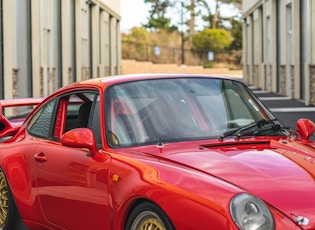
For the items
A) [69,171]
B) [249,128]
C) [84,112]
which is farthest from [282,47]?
[69,171]

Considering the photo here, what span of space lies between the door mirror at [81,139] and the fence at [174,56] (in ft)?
254

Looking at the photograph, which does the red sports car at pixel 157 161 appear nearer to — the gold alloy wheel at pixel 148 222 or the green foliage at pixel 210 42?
the gold alloy wheel at pixel 148 222

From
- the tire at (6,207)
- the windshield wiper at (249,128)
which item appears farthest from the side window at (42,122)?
the windshield wiper at (249,128)

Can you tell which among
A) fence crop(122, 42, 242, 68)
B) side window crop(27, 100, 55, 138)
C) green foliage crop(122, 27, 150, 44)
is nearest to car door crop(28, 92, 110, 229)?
side window crop(27, 100, 55, 138)

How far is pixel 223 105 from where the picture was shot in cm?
573

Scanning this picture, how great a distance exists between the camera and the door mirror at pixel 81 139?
5199mm

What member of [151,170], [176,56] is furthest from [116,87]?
[176,56]

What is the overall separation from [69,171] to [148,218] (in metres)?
1.18

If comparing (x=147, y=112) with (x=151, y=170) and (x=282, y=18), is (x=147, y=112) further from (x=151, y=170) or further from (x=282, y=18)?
(x=282, y=18)

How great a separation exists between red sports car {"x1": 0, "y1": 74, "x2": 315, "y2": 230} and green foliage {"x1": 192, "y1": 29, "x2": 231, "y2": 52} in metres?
81.4

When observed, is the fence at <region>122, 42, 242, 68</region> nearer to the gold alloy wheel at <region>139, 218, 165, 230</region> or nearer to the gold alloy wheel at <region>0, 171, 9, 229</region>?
the gold alloy wheel at <region>0, 171, 9, 229</region>

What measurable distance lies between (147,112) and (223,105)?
2.01 feet

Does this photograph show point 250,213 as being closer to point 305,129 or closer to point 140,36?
point 305,129

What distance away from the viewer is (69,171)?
219 inches
